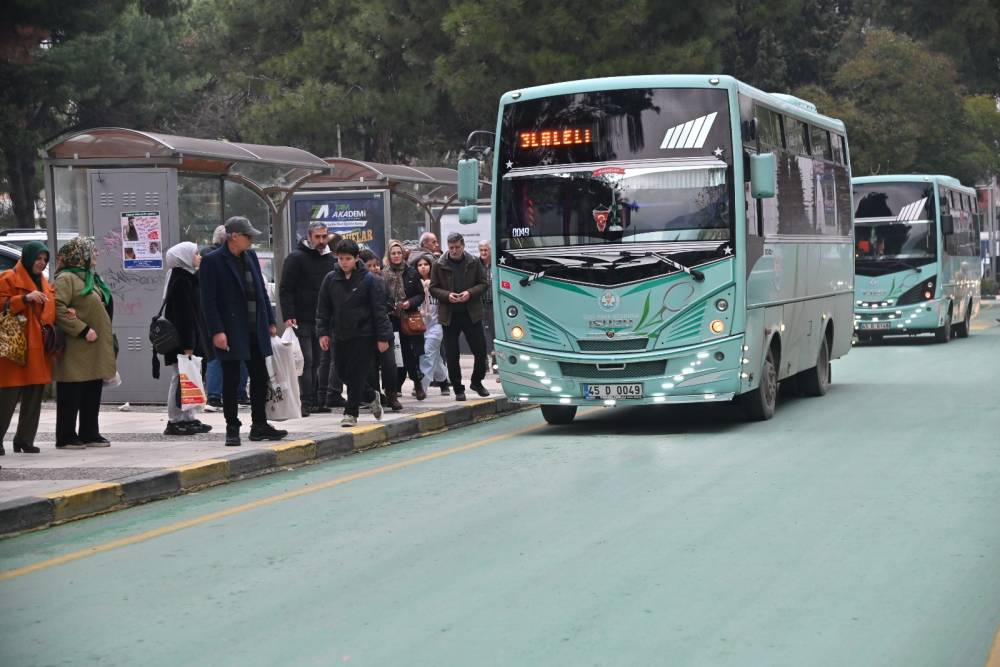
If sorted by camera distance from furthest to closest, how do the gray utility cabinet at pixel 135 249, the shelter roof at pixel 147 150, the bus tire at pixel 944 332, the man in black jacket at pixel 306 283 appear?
1. the bus tire at pixel 944 332
2. the gray utility cabinet at pixel 135 249
3. the shelter roof at pixel 147 150
4. the man in black jacket at pixel 306 283

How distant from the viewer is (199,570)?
791cm

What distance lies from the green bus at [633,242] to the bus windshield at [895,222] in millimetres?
15108

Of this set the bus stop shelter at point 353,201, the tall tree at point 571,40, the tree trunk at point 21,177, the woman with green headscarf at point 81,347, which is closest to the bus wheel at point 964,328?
the tall tree at point 571,40

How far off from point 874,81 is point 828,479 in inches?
1387

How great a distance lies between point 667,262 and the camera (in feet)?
45.6

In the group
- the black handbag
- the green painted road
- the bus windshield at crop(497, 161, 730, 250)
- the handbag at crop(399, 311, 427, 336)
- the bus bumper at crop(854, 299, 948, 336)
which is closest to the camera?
the green painted road

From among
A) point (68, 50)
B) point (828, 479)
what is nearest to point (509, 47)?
point (68, 50)

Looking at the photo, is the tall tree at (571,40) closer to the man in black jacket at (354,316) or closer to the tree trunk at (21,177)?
the tree trunk at (21,177)

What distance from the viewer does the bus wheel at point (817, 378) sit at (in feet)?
59.2

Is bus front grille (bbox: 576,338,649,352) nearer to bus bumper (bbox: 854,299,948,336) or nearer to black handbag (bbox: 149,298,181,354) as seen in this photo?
black handbag (bbox: 149,298,181,354)

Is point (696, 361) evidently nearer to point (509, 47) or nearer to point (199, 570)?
point (199, 570)

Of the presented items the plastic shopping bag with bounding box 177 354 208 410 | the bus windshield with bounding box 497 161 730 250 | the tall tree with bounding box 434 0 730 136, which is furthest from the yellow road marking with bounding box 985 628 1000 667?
the tall tree with bounding box 434 0 730 136

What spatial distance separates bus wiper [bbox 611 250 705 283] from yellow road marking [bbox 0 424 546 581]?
1.99m

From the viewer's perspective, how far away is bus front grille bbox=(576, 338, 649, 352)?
553 inches
